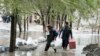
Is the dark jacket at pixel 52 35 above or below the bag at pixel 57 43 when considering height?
above

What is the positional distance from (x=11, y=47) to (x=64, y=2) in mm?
9382

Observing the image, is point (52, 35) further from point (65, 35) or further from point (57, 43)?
point (65, 35)

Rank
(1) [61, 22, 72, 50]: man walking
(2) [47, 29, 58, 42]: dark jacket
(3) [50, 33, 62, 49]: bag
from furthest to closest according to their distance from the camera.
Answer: (1) [61, 22, 72, 50]: man walking → (3) [50, 33, 62, 49]: bag → (2) [47, 29, 58, 42]: dark jacket

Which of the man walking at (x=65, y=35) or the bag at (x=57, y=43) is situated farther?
the man walking at (x=65, y=35)

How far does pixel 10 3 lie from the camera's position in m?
9.26

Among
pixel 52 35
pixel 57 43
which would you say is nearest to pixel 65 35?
pixel 57 43

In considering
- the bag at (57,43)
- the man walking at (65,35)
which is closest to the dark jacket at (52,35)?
the bag at (57,43)

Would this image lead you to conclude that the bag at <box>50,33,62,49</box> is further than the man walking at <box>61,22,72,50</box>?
No

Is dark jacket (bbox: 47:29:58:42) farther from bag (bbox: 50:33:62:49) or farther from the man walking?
the man walking

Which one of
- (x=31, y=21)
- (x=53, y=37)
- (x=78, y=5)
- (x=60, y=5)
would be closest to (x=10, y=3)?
(x=60, y=5)

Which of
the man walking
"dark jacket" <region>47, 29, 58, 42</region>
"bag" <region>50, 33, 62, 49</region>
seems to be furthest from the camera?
the man walking

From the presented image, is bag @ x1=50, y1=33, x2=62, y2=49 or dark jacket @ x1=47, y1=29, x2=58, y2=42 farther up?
dark jacket @ x1=47, y1=29, x2=58, y2=42

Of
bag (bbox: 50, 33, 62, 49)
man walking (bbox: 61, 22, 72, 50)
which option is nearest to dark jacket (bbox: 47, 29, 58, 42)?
bag (bbox: 50, 33, 62, 49)

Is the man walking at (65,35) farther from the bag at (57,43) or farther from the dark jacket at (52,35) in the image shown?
the dark jacket at (52,35)
